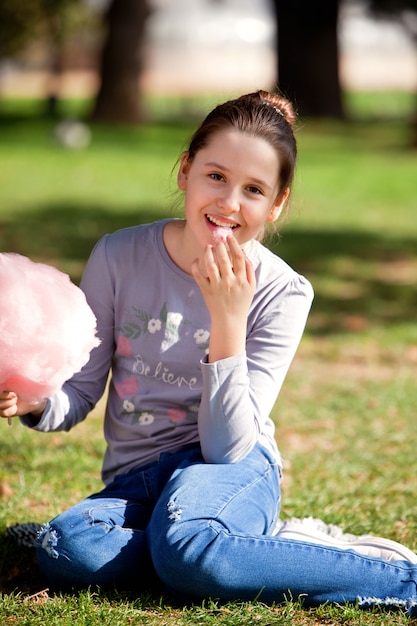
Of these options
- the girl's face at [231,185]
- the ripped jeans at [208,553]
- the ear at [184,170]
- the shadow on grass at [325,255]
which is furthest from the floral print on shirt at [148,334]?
the shadow on grass at [325,255]

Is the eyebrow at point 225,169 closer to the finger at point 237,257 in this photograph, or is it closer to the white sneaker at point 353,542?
the finger at point 237,257

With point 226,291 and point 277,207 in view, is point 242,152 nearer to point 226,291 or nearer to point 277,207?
point 277,207

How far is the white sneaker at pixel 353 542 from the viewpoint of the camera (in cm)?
300

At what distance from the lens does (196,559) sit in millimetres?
2715

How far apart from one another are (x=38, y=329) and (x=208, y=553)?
78 cm

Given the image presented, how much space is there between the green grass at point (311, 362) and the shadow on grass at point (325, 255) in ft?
0.07

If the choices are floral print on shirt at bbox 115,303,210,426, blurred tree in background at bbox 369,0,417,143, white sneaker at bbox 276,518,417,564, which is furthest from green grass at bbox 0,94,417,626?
blurred tree in background at bbox 369,0,417,143

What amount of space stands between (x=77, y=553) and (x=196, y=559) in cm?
36

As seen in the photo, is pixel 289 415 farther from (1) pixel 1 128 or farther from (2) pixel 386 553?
(1) pixel 1 128

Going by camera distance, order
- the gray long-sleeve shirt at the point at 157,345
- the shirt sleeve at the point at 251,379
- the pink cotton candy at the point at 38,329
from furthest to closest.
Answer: the gray long-sleeve shirt at the point at 157,345
the shirt sleeve at the point at 251,379
the pink cotton candy at the point at 38,329

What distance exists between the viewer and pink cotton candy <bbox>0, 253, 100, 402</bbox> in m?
2.67

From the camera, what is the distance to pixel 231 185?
116 inches

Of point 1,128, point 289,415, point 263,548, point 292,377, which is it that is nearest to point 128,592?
point 263,548

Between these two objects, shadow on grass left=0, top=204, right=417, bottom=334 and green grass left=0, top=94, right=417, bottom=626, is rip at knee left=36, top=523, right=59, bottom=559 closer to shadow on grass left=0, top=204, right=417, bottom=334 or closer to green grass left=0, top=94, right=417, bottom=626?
green grass left=0, top=94, right=417, bottom=626
